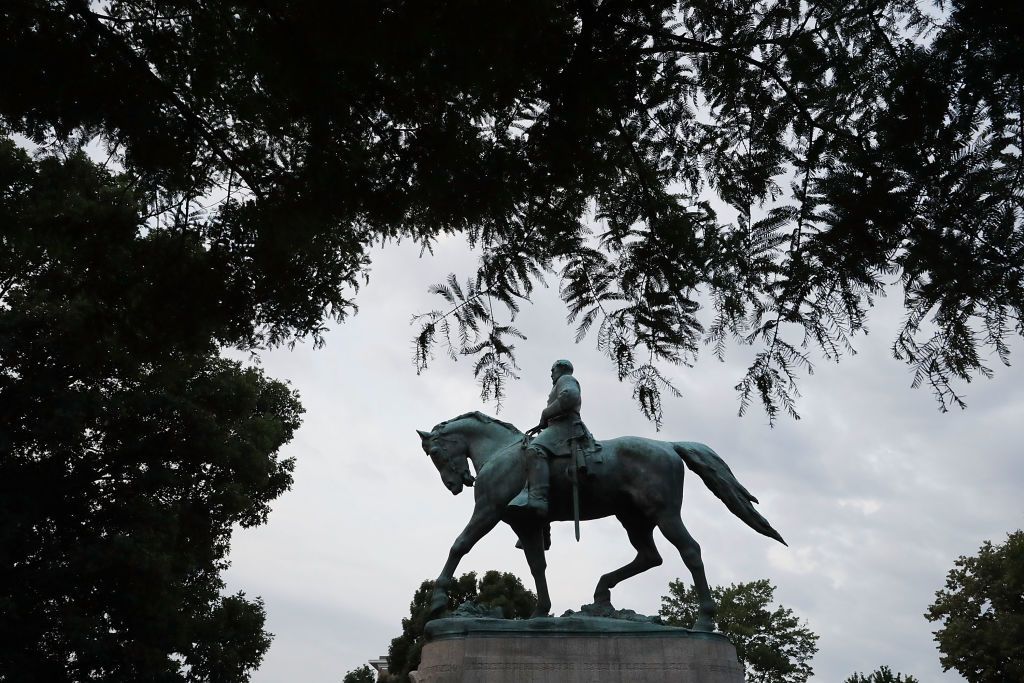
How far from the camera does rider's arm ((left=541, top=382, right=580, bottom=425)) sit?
977cm

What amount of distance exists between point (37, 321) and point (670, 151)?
45.9 feet

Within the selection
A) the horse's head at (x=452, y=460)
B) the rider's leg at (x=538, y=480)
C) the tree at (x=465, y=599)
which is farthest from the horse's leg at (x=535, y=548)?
the tree at (x=465, y=599)

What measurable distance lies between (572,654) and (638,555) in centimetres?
153

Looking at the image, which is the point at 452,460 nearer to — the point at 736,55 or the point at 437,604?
the point at 437,604

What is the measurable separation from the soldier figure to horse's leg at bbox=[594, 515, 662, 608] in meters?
1.01

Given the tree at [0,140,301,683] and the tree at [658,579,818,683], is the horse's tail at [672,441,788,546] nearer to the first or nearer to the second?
the tree at [0,140,301,683]

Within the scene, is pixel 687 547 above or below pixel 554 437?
below

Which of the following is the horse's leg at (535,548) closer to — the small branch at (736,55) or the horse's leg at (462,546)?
the horse's leg at (462,546)

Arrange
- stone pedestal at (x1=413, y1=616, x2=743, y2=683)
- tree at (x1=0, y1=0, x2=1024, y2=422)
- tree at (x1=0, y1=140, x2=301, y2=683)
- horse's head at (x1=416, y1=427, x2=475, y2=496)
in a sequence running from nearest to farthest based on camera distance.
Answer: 1. tree at (x1=0, y1=0, x2=1024, y2=422)
2. stone pedestal at (x1=413, y1=616, x2=743, y2=683)
3. horse's head at (x1=416, y1=427, x2=475, y2=496)
4. tree at (x1=0, y1=140, x2=301, y2=683)

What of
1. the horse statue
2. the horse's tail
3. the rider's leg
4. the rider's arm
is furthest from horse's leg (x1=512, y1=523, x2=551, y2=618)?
the horse's tail

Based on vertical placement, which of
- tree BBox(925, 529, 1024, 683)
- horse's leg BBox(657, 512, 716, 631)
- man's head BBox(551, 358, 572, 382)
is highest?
tree BBox(925, 529, 1024, 683)

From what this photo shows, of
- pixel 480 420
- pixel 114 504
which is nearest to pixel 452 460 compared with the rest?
pixel 480 420

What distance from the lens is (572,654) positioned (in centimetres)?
876

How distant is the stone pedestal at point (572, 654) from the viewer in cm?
864
